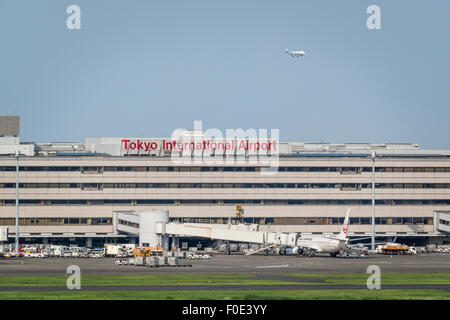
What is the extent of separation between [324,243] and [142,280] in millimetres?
77759

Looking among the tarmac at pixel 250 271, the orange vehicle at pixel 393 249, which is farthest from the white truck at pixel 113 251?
the orange vehicle at pixel 393 249

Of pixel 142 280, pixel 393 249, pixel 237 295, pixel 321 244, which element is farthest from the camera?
pixel 393 249

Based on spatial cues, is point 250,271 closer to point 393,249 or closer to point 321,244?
point 321,244

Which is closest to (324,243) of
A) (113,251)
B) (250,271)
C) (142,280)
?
(113,251)

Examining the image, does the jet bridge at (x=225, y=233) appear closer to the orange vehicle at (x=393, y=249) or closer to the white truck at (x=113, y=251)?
the white truck at (x=113, y=251)

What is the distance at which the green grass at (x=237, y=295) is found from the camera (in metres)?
76.9

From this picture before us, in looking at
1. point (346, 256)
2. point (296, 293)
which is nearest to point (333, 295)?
point (296, 293)

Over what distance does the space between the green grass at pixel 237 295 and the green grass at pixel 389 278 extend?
13.0 m

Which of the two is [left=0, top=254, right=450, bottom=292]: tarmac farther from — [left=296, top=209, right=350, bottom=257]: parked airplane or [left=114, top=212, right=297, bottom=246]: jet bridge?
[left=114, top=212, right=297, bottom=246]: jet bridge

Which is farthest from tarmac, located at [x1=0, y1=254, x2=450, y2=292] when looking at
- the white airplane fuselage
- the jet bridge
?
the jet bridge

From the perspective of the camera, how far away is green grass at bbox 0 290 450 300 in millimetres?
76875

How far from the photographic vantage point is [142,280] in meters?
98.1
